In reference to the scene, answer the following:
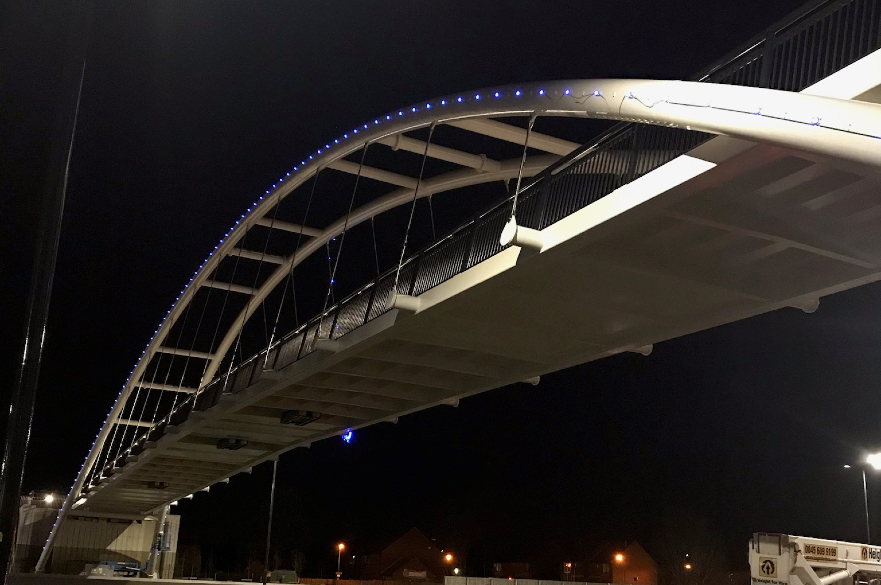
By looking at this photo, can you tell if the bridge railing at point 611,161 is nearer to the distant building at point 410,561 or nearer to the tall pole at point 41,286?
the tall pole at point 41,286

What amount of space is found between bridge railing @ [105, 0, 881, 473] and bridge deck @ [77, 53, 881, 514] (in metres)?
0.71

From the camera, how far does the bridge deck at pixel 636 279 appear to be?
13391mm

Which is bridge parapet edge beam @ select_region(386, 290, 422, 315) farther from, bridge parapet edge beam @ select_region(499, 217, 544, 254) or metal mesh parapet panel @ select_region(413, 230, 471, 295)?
bridge parapet edge beam @ select_region(499, 217, 544, 254)

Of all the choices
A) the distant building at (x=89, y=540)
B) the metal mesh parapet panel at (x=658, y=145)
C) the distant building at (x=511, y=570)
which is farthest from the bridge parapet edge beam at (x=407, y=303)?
the distant building at (x=511, y=570)

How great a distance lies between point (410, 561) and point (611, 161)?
9308 centimetres

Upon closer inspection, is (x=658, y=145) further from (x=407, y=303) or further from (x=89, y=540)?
(x=89, y=540)

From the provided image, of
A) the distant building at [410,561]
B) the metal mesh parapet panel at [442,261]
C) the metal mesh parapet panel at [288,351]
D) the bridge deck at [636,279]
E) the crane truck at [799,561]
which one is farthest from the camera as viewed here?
the distant building at [410,561]

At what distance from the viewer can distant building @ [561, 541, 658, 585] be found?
9006cm

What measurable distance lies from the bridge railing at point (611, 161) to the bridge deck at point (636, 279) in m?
0.71

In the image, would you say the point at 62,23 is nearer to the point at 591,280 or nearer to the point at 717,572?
the point at 591,280

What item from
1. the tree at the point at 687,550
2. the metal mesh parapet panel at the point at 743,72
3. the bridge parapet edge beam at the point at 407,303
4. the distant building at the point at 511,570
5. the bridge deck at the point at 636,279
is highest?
the metal mesh parapet panel at the point at 743,72

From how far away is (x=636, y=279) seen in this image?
17.8 meters

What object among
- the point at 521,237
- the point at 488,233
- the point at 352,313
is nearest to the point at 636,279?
the point at 521,237

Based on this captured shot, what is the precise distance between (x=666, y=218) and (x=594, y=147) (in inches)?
89.6
